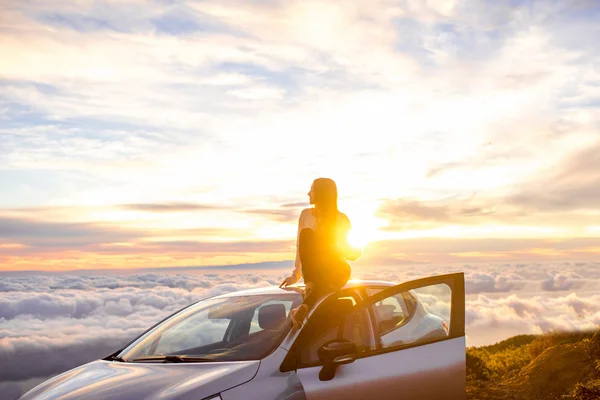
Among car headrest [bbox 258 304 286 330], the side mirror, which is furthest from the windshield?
the side mirror

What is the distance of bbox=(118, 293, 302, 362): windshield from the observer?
4.92 meters

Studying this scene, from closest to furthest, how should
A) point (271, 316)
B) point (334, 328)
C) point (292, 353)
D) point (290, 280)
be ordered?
point (292, 353), point (334, 328), point (271, 316), point (290, 280)

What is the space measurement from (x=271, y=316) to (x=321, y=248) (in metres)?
1.05

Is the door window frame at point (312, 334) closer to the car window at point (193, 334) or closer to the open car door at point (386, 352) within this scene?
the open car door at point (386, 352)

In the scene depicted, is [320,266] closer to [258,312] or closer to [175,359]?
[258,312]

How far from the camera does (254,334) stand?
5.20 m

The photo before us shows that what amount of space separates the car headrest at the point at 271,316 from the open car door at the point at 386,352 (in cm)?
33

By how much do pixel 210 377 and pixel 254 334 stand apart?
3.06ft

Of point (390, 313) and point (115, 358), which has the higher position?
point (390, 313)

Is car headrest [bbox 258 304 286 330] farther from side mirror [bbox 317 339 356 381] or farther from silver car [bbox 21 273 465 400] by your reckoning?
side mirror [bbox 317 339 356 381]

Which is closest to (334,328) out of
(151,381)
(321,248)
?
(321,248)

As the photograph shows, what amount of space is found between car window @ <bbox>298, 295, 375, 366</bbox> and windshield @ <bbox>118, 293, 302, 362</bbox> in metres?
0.21

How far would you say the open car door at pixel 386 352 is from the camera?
456cm

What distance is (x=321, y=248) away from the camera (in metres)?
6.08
